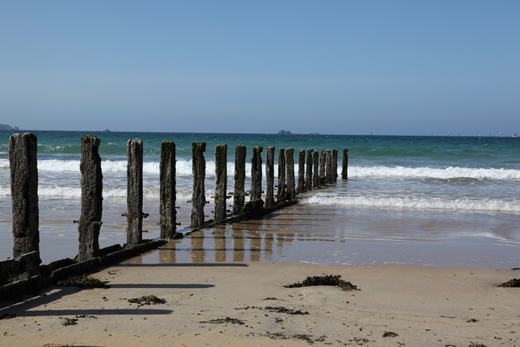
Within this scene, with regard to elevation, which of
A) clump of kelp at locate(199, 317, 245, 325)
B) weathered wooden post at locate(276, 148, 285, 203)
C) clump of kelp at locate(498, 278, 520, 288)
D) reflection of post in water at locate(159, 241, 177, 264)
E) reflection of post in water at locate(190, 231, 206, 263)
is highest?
weathered wooden post at locate(276, 148, 285, 203)

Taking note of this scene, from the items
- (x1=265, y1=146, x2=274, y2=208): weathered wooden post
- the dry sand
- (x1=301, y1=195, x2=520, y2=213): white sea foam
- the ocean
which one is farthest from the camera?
(x1=301, y1=195, x2=520, y2=213): white sea foam

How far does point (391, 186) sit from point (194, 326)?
1715cm

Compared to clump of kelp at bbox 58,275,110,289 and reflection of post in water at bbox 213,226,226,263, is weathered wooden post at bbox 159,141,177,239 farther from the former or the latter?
clump of kelp at bbox 58,275,110,289

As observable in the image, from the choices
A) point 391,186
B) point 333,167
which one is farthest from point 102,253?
point 333,167

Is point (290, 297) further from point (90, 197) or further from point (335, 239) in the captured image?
point (335, 239)

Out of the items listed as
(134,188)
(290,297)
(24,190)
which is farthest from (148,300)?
(134,188)

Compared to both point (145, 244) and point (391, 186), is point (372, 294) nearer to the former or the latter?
point (145, 244)

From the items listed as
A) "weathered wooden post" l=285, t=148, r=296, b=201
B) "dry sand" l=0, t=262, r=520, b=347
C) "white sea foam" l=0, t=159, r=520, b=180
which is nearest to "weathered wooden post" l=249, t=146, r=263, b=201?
"weathered wooden post" l=285, t=148, r=296, b=201

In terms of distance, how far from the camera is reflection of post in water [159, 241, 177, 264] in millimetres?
6891

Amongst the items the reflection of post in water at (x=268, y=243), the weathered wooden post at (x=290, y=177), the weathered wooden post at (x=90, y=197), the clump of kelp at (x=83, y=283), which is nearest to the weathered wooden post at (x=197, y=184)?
the reflection of post in water at (x=268, y=243)

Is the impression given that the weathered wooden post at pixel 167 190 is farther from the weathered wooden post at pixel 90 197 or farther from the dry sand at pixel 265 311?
the weathered wooden post at pixel 90 197

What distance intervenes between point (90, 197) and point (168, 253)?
5.40 feet

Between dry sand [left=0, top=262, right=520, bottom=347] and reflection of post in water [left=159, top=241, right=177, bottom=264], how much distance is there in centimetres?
48

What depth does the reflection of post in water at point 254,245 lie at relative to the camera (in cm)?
739
